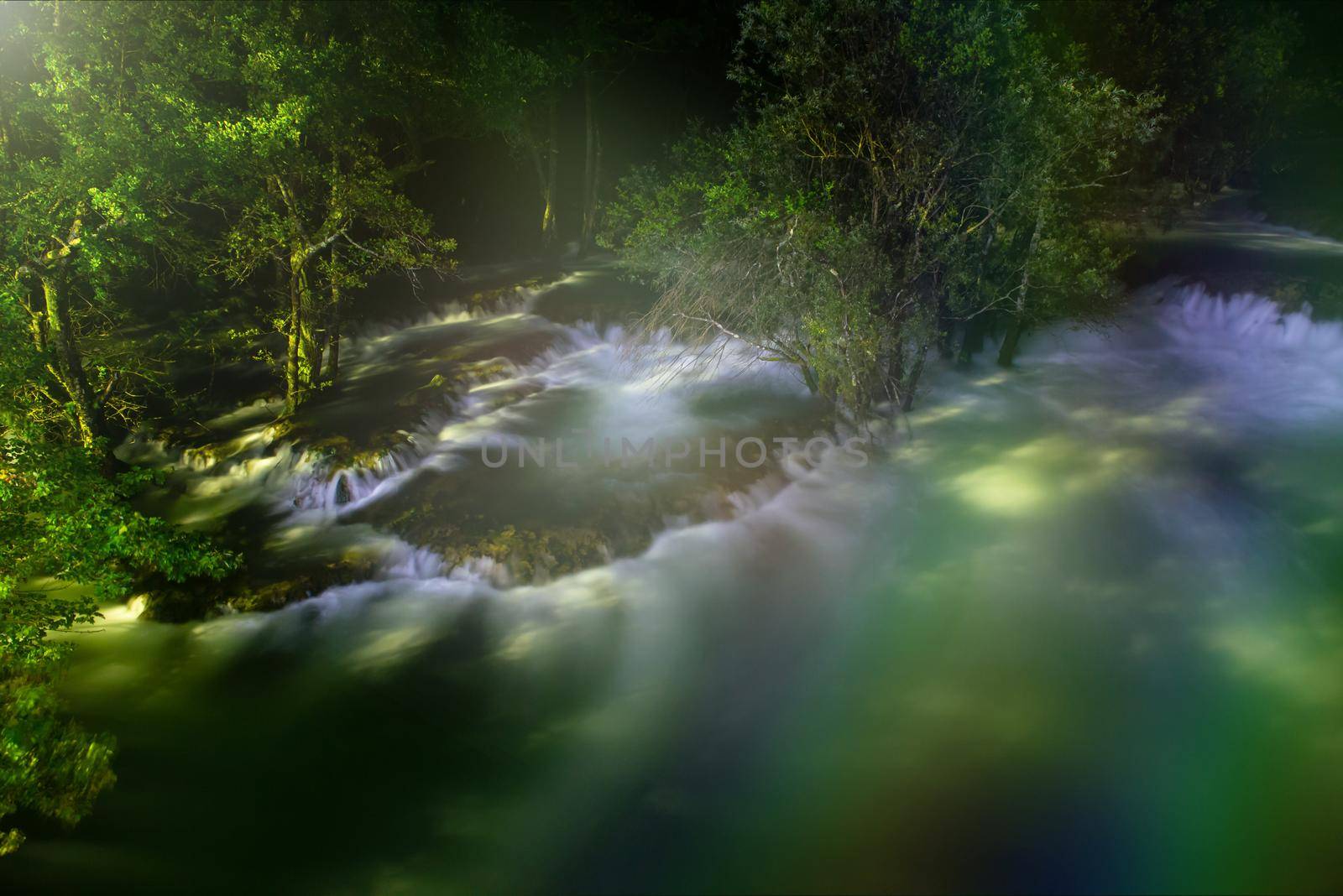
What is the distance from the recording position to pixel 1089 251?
14.5m

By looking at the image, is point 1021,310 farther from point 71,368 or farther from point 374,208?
point 71,368

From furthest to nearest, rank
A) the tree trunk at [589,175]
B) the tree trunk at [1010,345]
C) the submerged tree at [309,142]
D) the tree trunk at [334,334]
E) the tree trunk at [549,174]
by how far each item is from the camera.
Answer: the tree trunk at [589,175], the tree trunk at [549,174], the tree trunk at [1010,345], the tree trunk at [334,334], the submerged tree at [309,142]

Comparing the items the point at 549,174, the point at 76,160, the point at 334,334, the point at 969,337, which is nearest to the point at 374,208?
the point at 334,334

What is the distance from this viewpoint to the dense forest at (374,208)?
328 inches

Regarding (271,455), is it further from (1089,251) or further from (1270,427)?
(1270,427)

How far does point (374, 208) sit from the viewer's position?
47.0 ft

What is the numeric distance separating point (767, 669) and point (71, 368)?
12877 millimetres

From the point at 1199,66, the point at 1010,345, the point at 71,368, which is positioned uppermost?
the point at 1199,66

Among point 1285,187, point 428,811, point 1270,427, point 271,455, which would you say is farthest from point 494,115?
point 1285,187

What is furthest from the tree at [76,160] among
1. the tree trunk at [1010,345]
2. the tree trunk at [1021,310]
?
the tree trunk at [1010,345]

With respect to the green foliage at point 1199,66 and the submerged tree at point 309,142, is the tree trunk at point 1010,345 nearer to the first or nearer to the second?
the green foliage at point 1199,66

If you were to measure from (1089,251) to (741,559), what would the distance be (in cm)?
991

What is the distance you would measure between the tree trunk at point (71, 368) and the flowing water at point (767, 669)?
2.08 meters

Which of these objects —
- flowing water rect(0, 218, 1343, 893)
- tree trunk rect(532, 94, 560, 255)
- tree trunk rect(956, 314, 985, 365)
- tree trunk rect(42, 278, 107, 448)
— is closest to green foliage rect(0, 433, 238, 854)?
flowing water rect(0, 218, 1343, 893)
